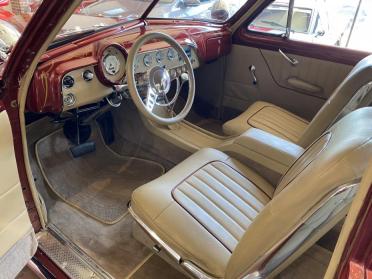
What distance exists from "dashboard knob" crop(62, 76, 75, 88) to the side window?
1.41m

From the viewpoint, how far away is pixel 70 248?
1.43 metres

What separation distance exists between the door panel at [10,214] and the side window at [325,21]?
5.80 feet

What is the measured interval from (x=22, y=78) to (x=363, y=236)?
41.2 inches

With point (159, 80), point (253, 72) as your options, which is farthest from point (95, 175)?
point (253, 72)

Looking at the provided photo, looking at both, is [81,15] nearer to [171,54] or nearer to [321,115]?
[171,54]

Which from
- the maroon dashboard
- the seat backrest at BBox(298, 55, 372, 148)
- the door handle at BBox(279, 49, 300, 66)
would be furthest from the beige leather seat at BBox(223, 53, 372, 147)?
the maroon dashboard

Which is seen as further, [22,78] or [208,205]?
[208,205]

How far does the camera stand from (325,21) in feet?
6.93

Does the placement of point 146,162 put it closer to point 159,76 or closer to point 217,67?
point 159,76

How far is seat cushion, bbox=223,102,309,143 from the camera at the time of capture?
191 cm

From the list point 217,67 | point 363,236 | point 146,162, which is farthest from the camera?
point 217,67

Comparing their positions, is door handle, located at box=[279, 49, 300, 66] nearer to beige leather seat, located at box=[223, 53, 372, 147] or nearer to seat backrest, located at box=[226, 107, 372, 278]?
beige leather seat, located at box=[223, 53, 372, 147]

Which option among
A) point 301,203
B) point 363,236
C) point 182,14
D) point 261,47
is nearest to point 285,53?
point 261,47

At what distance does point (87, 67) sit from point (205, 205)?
798mm
